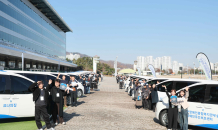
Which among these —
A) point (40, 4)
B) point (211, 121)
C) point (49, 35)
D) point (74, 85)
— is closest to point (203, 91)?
point (211, 121)

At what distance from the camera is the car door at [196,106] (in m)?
6.88

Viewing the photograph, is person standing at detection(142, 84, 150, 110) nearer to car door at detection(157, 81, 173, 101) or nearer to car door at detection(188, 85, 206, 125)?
car door at detection(157, 81, 173, 101)

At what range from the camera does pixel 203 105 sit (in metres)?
6.88

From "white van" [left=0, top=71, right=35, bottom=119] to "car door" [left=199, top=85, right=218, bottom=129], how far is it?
6.27m

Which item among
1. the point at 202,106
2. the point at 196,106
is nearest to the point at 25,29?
the point at 196,106

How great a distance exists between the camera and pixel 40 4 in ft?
163

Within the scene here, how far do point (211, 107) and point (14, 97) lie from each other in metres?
6.96

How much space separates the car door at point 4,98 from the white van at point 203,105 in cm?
581

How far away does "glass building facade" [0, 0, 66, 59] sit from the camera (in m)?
33.7

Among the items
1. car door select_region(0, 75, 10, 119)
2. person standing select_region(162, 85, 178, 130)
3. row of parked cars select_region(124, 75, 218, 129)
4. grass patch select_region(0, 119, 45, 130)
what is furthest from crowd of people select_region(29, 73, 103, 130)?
person standing select_region(162, 85, 178, 130)

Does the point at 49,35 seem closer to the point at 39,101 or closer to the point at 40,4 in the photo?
the point at 40,4

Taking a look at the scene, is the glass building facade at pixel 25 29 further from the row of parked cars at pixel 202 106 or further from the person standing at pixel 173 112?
the person standing at pixel 173 112

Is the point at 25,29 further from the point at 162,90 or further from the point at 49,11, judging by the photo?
the point at 162,90

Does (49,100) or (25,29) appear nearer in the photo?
(49,100)
